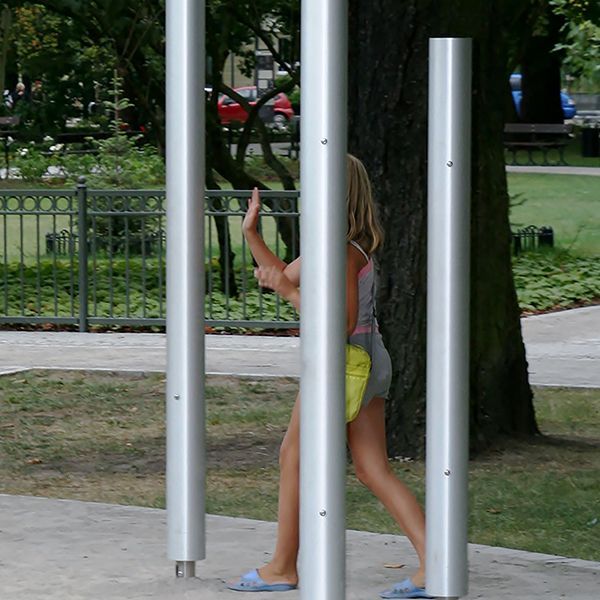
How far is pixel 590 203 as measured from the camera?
86.3ft

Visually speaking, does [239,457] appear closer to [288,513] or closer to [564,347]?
[288,513]

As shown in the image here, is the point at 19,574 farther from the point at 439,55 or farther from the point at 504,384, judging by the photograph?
the point at 504,384

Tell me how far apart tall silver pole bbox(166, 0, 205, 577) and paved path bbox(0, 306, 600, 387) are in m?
5.63

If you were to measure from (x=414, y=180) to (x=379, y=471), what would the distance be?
291 cm

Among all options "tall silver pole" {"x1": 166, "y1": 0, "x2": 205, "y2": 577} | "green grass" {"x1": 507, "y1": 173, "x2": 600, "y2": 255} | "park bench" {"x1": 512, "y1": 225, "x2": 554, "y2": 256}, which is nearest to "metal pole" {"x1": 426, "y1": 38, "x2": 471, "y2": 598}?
"tall silver pole" {"x1": 166, "y1": 0, "x2": 205, "y2": 577}

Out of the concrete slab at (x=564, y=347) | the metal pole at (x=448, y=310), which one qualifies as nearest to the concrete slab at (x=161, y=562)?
the metal pole at (x=448, y=310)

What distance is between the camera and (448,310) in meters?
4.61

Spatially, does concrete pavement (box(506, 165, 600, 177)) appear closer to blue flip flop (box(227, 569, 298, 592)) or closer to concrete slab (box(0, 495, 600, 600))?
concrete slab (box(0, 495, 600, 600))

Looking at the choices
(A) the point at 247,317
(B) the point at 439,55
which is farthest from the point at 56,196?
(B) the point at 439,55

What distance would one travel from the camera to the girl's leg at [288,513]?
17.6ft

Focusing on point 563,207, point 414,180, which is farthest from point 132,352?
point 563,207

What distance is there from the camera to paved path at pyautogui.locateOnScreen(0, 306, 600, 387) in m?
11.3

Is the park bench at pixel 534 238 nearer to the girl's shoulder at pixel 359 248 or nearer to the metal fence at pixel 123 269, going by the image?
the metal fence at pixel 123 269

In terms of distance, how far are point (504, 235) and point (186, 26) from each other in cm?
356
